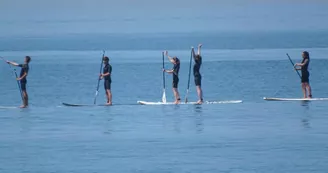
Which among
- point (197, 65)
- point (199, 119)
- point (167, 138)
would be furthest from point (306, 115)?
point (167, 138)

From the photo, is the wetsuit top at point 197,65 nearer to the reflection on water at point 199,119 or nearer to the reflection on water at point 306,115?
the reflection on water at point 199,119

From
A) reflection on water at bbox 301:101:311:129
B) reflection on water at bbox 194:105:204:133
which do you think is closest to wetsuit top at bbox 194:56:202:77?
reflection on water at bbox 194:105:204:133

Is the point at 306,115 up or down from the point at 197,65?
down

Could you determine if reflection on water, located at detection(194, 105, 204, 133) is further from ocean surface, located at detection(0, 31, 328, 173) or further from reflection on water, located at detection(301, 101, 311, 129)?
reflection on water, located at detection(301, 101, 311, 129)

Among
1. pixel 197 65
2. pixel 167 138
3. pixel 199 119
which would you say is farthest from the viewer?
pixel 197 65

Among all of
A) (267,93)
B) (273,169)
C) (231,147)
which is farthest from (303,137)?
(267,93)

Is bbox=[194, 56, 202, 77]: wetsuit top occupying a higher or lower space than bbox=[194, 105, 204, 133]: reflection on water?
higher

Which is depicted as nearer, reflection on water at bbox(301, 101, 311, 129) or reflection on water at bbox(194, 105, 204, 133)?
reflection on water at bbox(194, 105, 204, 133)

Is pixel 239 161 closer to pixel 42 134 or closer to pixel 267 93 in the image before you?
pixel 42 134

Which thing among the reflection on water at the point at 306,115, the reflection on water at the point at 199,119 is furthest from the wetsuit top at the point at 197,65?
the reflection on water at the point at 306,115

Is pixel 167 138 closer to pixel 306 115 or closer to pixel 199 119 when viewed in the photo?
pixel 199 119

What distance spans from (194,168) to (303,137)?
17.0ft

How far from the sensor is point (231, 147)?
96.5ft

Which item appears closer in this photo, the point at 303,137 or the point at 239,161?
the point at 239,161
